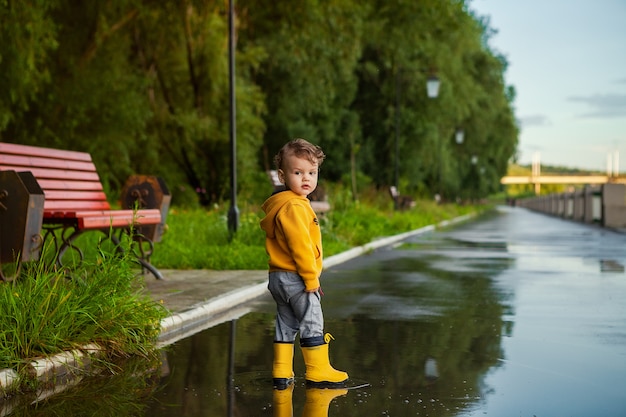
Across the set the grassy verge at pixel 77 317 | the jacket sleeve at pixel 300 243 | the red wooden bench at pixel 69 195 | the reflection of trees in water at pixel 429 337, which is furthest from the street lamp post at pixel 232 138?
the jacket sleeve at pixel 300 243

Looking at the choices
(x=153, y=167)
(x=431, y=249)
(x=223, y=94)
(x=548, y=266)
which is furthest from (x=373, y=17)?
(x=548, y=266)

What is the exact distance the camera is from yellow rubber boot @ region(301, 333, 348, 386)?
20.7 ft

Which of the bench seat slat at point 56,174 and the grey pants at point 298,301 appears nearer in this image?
the grey pants at point 298,301

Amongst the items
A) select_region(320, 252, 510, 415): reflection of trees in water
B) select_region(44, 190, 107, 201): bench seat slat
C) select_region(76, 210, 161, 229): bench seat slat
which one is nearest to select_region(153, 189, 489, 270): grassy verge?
select_region(320, 252, 510, 415): reflection of trees in water

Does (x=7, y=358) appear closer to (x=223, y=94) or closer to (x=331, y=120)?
(x=223, y=94)

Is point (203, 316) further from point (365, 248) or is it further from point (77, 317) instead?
point (365, 248)

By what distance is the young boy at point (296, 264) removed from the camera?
6.10 metres

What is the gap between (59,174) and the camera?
11.4 m

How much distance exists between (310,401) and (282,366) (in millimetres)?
463

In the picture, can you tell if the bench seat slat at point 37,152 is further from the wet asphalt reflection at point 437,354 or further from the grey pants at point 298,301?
the grey pants at point 298,301

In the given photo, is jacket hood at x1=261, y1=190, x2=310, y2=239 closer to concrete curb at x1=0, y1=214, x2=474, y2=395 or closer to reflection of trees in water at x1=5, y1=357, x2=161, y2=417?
reflection of trees in water at x1=5, y1=357, x2=161, y2=417

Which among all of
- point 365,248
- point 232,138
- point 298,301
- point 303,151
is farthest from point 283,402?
point 365,248

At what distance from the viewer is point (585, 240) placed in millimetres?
27359

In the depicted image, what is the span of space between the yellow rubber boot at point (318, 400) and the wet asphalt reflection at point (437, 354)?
12mm
